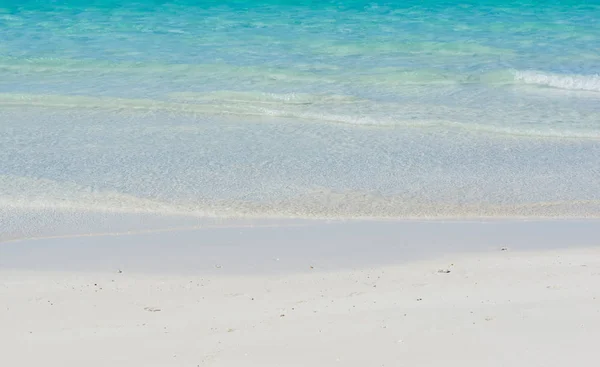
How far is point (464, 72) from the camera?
1180 centimetres

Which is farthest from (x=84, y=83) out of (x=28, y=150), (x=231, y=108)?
(x=28, y=150)

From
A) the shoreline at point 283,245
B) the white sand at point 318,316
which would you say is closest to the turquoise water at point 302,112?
the shoreline at point 283,245

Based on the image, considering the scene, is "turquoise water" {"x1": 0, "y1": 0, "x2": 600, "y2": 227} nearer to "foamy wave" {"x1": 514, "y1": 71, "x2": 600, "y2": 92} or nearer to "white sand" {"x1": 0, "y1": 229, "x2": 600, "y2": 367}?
"foamy wave" {"x1": 514, "y1": 71, "x2": 600, "y2": 92}

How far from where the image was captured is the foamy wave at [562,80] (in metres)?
11.0

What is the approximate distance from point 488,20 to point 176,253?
1150 centimetres

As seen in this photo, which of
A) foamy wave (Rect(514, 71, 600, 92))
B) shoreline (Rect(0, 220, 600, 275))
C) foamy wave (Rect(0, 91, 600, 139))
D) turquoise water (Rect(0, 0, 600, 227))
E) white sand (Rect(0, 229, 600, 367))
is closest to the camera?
white sand (Rect(0, 229, 600, 367))

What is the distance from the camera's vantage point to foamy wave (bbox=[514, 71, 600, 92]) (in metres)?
11.0

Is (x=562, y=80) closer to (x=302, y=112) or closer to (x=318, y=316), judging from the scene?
(x=302, y=112)

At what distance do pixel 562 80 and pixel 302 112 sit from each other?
3.59 meters

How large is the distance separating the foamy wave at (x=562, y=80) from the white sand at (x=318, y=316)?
19.0 ft

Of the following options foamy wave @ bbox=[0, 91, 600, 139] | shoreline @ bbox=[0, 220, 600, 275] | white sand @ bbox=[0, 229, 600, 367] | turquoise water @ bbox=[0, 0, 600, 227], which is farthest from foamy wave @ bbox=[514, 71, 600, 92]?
white sand @ bbox=[0, 229, 600, 367]

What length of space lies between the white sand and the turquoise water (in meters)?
1.28

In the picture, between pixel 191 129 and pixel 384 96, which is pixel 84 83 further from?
pixel 384 96

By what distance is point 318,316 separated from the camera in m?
4.69
